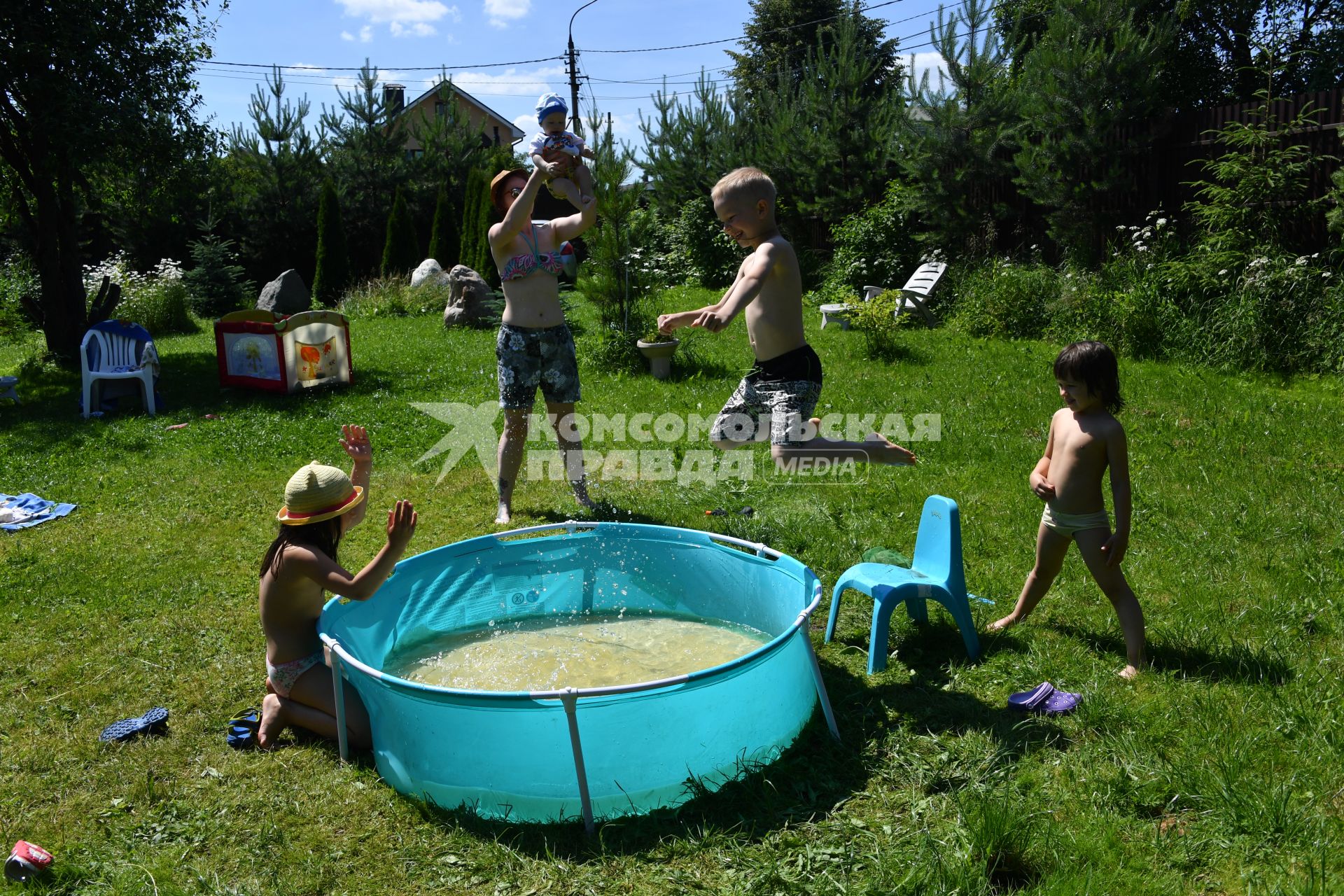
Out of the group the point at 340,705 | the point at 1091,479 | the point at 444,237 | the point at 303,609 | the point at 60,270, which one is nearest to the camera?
the point at 340,705

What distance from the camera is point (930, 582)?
13.0ft

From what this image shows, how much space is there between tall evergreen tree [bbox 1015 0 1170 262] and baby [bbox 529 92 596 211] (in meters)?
9.02

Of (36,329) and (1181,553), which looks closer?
(1181,553)

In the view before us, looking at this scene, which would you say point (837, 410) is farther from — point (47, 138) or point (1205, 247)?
point (47, 138)

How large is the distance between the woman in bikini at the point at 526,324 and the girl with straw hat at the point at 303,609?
2.40m

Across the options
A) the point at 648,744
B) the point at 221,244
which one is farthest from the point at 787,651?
the point at 221,244

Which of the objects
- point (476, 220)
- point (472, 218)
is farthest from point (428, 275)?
point (472, 218)

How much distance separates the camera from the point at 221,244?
19.8 m

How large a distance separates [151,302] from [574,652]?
50.9 feet

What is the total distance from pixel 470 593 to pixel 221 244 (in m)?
18.0

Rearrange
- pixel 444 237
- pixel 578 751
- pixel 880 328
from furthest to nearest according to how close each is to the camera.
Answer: pixel 444 237, pixel 880 328, pixel 578 751

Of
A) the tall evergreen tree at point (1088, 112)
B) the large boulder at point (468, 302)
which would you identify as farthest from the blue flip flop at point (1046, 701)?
the large boulder at point (468, 302)

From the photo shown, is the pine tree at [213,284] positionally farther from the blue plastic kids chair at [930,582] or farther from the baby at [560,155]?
the blue plastic kids chair at [930,582]

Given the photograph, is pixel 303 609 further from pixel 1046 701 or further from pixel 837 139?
pixel 837 139
